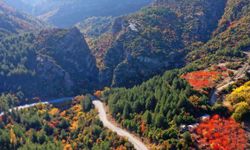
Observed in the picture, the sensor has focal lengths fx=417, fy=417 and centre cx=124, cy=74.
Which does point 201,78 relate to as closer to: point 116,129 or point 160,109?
Result: point 160,109

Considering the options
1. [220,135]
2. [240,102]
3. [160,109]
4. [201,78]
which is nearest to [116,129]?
[160,109]

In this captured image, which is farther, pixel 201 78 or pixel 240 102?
pixel 201 78

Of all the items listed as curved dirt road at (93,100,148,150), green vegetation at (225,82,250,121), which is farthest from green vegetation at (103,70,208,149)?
green vegetation at (225,82,250,121)

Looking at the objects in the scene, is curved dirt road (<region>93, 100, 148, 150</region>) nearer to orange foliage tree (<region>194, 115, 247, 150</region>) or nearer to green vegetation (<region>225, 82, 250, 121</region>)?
orange foliage tree (<region>194, 115, 247, 150</region>)

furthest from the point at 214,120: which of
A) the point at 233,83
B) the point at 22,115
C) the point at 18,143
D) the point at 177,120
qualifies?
the point at 22,115

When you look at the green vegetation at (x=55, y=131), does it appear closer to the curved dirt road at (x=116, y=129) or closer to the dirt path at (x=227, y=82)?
the curved dirt road at (x=116, y=129)
